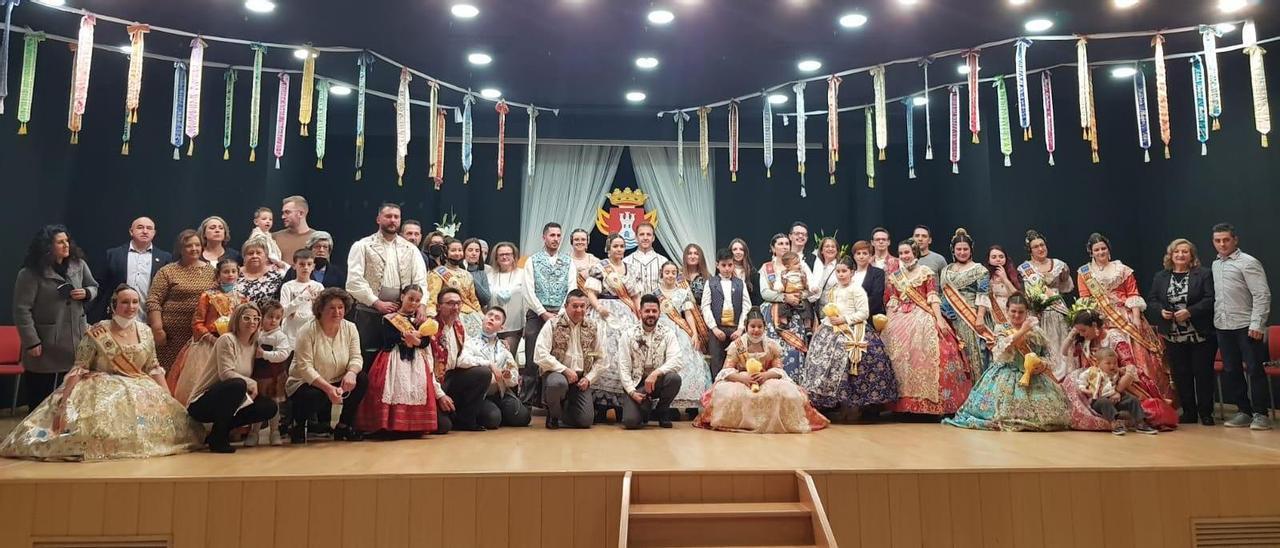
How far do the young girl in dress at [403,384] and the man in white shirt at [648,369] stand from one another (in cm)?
113

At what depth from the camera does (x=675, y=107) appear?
8969 mm

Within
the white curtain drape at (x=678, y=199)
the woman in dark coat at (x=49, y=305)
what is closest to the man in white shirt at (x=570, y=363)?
the woman in dark coat at (x=49, y=305)

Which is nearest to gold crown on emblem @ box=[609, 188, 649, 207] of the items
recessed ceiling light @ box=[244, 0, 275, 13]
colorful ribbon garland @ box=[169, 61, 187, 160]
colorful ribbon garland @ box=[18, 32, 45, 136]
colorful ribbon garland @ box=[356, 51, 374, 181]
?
colorful ribbon garland @ box=[356, 51, 374, 181]

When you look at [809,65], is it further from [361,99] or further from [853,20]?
[361,99]

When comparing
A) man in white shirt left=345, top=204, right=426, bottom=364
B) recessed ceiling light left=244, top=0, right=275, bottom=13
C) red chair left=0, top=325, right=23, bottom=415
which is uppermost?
recessed ceiling light left=244, top=0, right=275, bottom=13

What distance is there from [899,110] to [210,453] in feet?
25.3

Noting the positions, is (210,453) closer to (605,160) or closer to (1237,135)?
(605,160)

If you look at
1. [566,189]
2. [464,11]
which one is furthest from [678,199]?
[464,11]

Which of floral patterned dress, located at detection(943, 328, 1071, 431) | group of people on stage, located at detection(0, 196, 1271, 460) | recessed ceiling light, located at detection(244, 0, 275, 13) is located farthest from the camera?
recessed ceiling light, located at detection(244, 0, 275, 13)

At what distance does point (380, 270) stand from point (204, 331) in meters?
0.97

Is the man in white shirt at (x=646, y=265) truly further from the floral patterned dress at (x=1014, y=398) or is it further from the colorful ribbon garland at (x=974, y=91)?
the colorful ribbon garland at (x=974, y=91)

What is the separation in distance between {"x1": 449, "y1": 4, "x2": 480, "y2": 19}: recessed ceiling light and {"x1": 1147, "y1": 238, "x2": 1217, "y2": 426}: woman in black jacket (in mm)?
5329

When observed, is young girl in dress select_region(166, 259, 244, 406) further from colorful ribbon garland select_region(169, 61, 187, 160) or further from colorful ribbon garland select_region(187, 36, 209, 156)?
colorful ribbon garland select_region(169, 61, 187, 160)

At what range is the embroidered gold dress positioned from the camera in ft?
11.2
